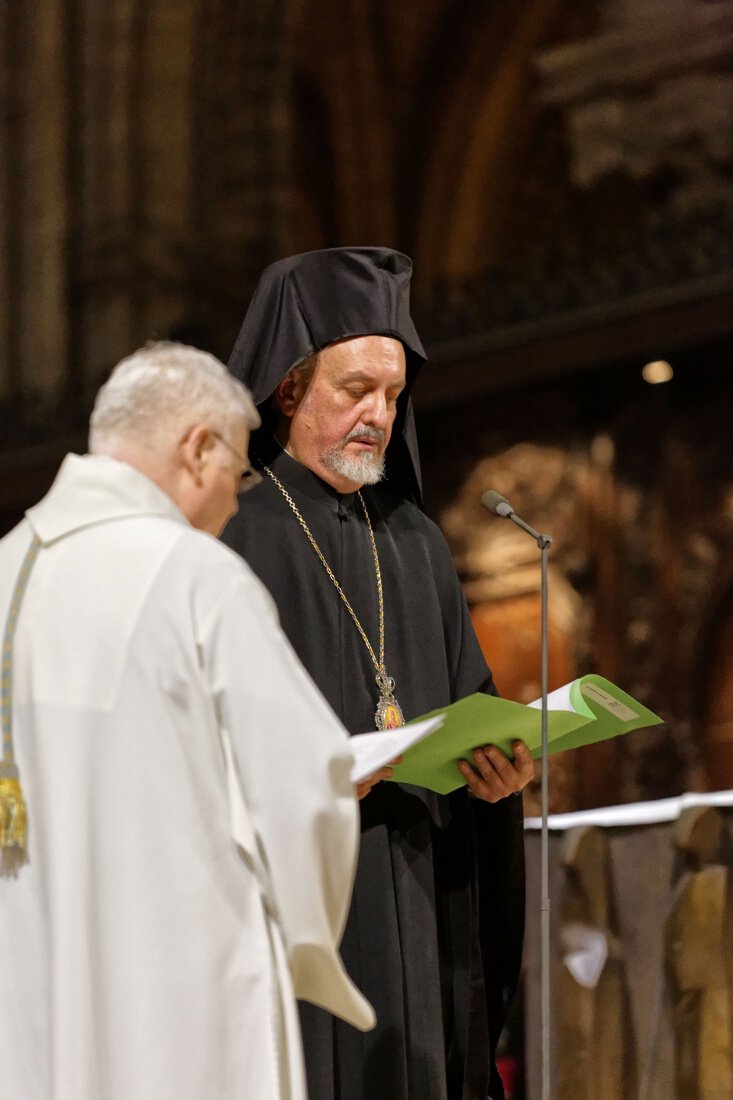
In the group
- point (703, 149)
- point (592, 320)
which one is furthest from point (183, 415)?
point (703, 149)

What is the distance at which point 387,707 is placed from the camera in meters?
3.63

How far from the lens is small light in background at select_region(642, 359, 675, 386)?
26.1 feet

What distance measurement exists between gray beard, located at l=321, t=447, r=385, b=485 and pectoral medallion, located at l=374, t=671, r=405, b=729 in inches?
17.0

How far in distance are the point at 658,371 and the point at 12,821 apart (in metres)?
5.85

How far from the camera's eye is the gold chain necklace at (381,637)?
3.61 metres

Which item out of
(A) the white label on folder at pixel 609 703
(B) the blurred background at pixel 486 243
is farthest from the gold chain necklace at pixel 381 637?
(B) the blurred background at pixel 486 243

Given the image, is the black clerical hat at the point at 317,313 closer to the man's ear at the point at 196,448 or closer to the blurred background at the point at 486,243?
the man's ear at the point at 196,448

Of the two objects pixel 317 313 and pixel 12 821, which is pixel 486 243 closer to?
pixel 317 313

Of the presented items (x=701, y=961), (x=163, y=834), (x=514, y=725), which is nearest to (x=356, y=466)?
(x=514, y=725)

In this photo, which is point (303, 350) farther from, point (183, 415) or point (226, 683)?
point (226, 683)

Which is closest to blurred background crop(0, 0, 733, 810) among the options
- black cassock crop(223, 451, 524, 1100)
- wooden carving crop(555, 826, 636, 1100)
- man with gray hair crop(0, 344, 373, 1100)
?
wooden carving crop(555, 826, 636, 1100)

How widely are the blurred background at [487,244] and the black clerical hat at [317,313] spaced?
377 centimetres

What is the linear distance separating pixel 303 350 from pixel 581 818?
1.59 metres

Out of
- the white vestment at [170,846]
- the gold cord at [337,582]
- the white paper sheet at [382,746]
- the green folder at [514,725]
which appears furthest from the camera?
the gold cord at [337,582]
